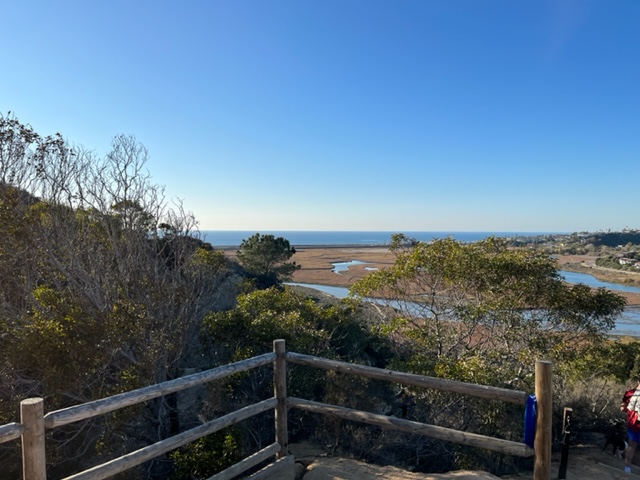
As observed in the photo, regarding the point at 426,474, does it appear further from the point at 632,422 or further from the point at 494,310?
the point at 494,310

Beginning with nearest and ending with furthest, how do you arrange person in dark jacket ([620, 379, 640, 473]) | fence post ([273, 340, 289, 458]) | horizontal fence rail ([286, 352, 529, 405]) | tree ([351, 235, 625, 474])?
horizontal fence rail ([286, 352, 529, 405]) → fence post ([273, 340, 289, 458]) → person in dark jacket ([620, 379, 640, 473]) → tree ([351, 235, 625, 474])

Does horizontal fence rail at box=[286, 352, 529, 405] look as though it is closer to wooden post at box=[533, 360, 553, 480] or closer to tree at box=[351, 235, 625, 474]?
wooden post at box=[533, 360, 553, 480]

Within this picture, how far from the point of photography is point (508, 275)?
8.05 meters

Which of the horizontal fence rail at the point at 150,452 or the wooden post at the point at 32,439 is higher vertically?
the wooden post at the point at 32,439

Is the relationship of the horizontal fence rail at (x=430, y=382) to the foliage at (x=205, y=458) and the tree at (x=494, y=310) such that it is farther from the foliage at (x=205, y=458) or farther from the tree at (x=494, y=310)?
the tree at (x=494, y=310)

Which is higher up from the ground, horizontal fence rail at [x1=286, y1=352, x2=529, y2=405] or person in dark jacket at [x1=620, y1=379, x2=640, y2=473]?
horizontal fence rail at [x1=286, y1=352, x2=529, y2=405]

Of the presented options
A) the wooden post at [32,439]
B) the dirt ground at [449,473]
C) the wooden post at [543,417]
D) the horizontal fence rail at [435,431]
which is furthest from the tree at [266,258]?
the wooden post at [32,439]

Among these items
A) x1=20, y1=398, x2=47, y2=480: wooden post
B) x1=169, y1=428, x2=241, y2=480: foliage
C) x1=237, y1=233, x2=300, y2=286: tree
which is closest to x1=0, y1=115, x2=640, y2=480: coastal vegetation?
x1=169, y1=428, x2=241, y2=480: foliage

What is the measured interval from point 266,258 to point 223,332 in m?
14.0

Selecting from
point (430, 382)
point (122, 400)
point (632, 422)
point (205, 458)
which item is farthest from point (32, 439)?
point (632, 422)

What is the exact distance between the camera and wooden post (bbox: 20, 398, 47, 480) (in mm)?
2266

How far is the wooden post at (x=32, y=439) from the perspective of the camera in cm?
227

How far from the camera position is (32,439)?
2.27m

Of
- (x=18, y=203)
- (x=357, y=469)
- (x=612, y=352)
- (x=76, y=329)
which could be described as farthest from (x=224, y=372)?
(x=612, y=352)
